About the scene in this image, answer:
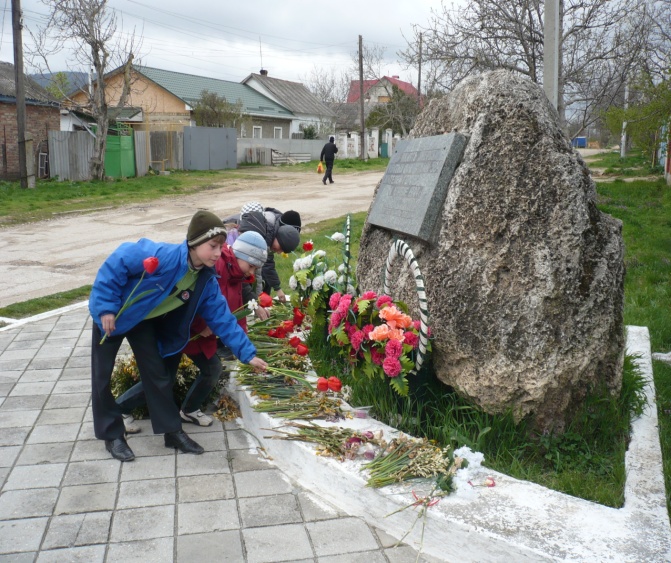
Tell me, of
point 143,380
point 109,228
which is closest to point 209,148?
point 109,228

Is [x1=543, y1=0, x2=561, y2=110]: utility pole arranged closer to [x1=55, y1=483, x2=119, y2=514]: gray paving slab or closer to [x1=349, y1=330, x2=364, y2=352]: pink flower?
[x1=349, y1=330, x2=364, y2=352]: pink flower

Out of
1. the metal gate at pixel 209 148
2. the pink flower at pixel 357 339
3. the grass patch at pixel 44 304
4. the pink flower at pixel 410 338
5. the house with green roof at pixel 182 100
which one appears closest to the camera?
the pink flower at pixel 410 338

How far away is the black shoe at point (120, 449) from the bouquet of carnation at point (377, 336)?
1323 millimetres

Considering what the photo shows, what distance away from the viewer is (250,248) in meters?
4.34

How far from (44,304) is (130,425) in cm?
376

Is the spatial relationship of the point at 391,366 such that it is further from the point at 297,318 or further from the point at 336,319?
the point at 297,318

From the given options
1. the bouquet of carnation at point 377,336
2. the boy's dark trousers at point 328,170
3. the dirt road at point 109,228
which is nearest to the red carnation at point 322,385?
the bouquet of carnation at point 377,336

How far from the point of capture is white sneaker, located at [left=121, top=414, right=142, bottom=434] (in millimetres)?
4305

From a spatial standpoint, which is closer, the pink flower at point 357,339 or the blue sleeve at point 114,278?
the blue sleeve at point 114,278

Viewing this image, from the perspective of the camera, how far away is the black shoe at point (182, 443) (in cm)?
402

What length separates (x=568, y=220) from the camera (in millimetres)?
3740

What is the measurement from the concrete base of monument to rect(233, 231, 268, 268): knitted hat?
1239mm

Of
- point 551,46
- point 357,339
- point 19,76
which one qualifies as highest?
point 19,76

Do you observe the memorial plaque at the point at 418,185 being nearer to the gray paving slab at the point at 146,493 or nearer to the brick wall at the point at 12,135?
the gray paving slab at the point at 146,493
